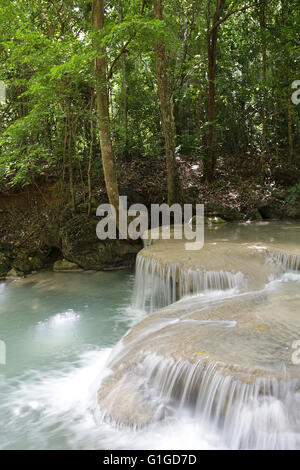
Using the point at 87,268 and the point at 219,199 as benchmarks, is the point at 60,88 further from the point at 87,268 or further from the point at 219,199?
the point at 219,199

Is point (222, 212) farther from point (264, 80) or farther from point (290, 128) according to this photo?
point (264, 80)

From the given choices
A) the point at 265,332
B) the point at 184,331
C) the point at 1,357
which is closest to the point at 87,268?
the point at 1,357

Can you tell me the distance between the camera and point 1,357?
513 centimetres

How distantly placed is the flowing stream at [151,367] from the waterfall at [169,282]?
0.02 m

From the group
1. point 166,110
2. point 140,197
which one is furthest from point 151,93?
point 140,197

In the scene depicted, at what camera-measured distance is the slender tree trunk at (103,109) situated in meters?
7.32

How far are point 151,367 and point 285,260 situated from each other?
126 inches

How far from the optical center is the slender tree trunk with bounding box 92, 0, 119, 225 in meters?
7.32

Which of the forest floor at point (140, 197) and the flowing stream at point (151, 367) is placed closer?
the flowing stream at point (151, 367)

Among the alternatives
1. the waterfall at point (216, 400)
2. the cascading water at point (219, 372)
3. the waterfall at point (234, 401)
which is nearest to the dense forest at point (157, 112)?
the cascading water at point (219, 372)

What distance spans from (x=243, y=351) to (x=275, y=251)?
3054mm

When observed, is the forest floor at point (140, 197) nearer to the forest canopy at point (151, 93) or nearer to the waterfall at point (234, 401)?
the forest canopy at point (151, 93)

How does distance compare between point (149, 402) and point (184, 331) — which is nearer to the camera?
point (149, 402)

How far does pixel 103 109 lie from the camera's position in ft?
25.2
